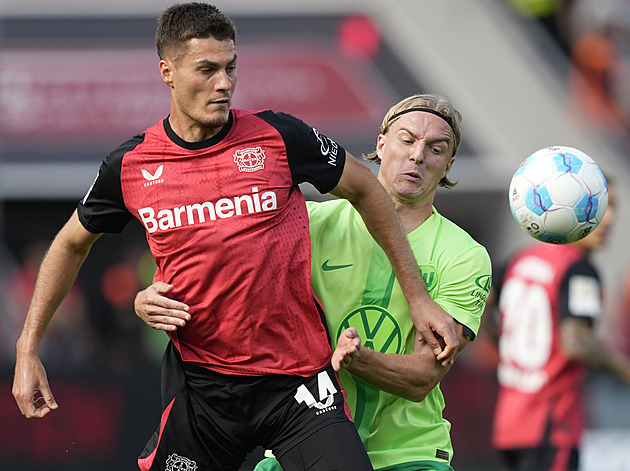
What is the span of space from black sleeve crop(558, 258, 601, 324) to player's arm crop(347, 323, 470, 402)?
3214mm

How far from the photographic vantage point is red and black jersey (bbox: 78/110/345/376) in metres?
4.11

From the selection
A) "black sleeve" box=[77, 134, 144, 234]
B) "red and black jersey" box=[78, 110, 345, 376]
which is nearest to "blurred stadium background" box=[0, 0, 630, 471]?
"black sleeve" box=[77, 134, 144, 234]

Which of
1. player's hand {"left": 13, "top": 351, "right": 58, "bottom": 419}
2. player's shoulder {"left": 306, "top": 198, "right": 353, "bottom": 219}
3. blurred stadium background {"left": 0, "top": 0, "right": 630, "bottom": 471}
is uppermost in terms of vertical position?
blurred stadium background {"left": 0, "top": 0, "right": 630, "bottom": 471}

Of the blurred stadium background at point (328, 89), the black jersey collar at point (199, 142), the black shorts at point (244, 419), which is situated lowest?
the black shorts at point (244, 419)

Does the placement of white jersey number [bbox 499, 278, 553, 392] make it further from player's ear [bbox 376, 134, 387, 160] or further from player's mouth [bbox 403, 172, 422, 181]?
player's mouth [bbox 403, 172, 422, 181]

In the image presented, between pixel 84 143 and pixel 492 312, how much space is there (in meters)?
9.01

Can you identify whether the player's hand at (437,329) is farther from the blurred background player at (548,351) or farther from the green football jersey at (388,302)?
the blurred background player at (548,351)

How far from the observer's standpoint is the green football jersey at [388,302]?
4492mm

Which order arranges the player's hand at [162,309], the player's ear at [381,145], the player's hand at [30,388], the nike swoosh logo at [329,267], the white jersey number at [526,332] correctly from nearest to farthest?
1. the player's hand at [162,309]
2. the player's hand at [30,388]
3. the nike swoosh logo at [329,267]
4. the player's ear at [381,145]
5. the white jersey number at [526,332]

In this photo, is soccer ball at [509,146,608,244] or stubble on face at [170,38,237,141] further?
soccer ball at [509,146,608,244]

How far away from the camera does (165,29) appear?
4.26 metres

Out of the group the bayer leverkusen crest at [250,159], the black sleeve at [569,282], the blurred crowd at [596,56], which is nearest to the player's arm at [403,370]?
the bayer leverkusen crest at [250,159]

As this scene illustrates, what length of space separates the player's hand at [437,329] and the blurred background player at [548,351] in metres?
3.28

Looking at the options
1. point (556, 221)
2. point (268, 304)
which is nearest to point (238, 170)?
point (268, 304)
